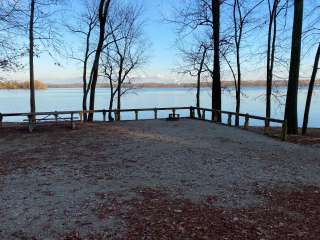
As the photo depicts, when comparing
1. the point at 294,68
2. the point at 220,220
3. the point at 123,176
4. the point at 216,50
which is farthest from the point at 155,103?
the point at 220,220

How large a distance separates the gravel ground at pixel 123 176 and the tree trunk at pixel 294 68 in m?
2.59

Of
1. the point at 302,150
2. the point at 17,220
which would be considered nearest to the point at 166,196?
the point at 17,220

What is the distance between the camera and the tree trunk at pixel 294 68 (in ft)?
44.2

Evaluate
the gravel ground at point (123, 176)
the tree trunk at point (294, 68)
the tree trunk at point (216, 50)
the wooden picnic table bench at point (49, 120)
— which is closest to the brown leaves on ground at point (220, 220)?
the gravel ground at point (123, 176)

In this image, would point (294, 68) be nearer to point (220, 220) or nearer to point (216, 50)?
point (216, 50)

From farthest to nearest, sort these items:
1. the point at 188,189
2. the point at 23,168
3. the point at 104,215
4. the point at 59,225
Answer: the point at 23,168, the point at 188,189, the point at 104,215, the point at 59,225

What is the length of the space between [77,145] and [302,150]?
22.0ft

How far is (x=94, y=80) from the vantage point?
18.4 metres

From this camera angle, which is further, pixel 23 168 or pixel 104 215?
pixel 23 168

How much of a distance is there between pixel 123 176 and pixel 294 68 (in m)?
9.78

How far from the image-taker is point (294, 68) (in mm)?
13695

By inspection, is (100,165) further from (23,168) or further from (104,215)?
(104,215)

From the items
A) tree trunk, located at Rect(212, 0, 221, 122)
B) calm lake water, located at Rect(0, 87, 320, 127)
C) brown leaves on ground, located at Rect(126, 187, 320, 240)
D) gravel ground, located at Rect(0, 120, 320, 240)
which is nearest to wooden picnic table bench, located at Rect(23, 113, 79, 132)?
gravel ground, located at Rect(0, 120, 320, 240)

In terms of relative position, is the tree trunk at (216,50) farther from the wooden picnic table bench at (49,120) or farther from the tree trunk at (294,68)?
the wooden picnic table bench at (49,120)
